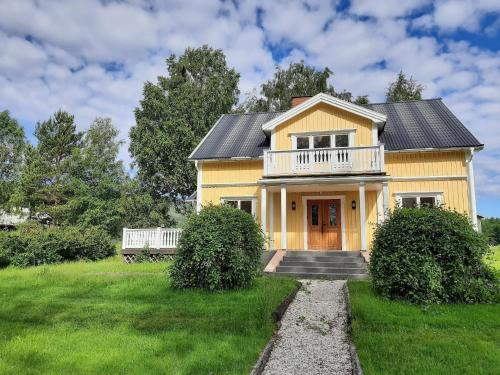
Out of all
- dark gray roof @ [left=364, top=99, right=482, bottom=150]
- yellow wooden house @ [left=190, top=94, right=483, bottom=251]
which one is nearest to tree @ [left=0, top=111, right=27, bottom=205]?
yellow wooden house @ [left=190, top=94, right=483, bottom=251]

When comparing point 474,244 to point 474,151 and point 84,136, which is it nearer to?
point 474,151

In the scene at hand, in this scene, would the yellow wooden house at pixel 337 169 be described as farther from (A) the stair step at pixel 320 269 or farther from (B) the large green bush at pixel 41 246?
(B) the large green bush at pixel 41 246

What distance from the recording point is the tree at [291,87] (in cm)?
3192

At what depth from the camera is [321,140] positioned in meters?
16.8

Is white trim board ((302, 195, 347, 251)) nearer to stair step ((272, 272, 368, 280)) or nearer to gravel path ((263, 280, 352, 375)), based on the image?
stair step ((272, 272, 368, 280))

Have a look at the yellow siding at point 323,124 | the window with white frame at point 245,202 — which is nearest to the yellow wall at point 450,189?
the yellow siding at point 323,124

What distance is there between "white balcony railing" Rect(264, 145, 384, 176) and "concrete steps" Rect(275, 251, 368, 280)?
3278 mm

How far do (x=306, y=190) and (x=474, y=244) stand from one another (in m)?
8.68

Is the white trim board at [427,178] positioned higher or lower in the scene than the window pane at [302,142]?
lower

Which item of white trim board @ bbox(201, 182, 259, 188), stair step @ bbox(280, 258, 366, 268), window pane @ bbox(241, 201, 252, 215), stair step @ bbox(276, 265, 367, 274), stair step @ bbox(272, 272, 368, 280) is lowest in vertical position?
stair step @ bbox(272, 272, 368, 280)

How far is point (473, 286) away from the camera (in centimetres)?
780

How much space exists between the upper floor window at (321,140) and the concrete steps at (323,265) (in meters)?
5.09

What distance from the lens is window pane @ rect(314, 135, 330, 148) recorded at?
16681 mm

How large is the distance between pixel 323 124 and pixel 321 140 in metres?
0.72
